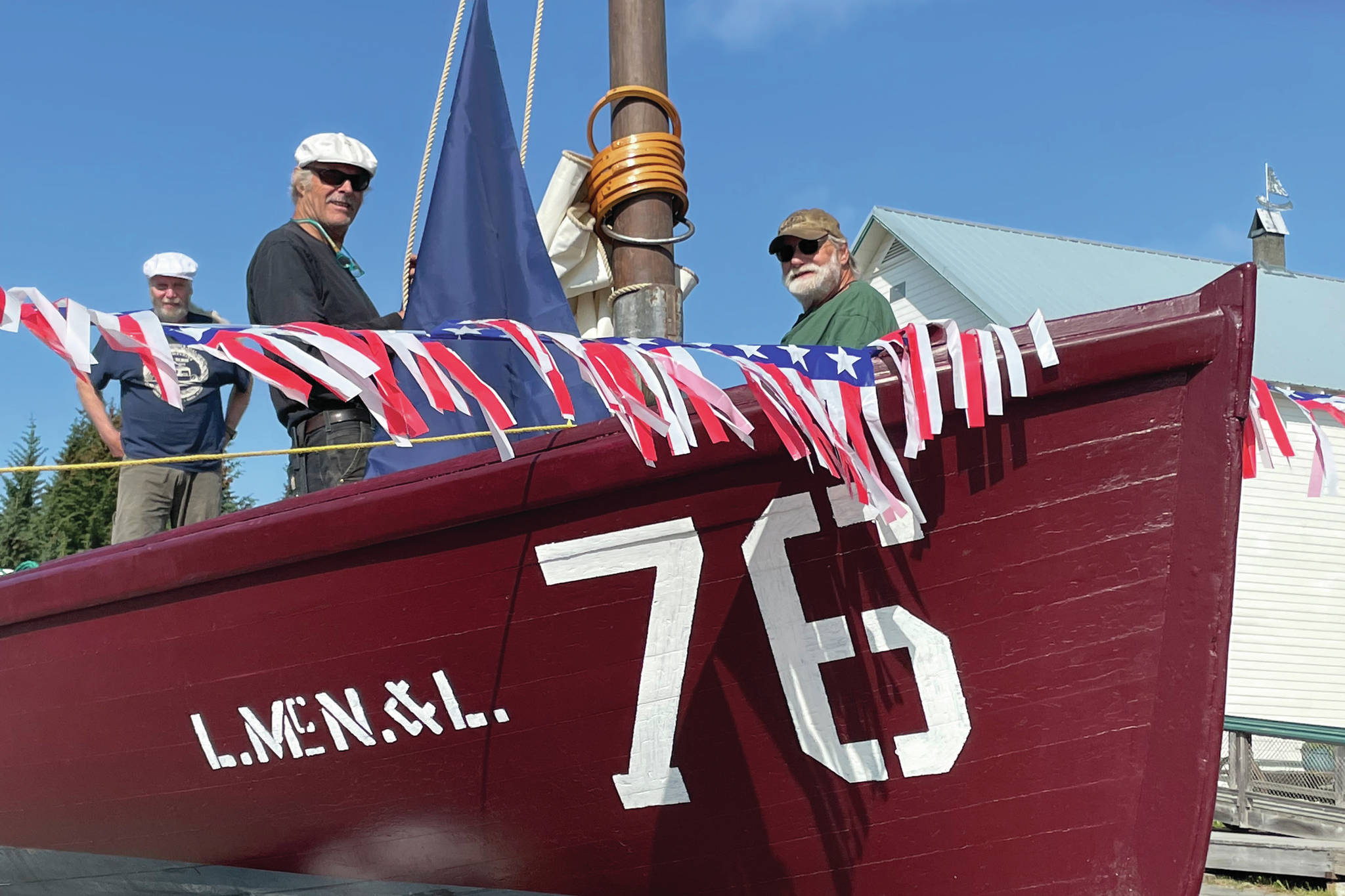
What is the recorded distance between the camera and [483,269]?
3721 mm

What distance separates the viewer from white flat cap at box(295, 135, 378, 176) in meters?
3.55

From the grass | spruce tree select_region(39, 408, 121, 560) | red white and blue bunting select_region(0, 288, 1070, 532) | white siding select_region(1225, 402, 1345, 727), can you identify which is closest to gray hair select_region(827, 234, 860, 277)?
red white and blue bunting select_region(0, 288, 1070, 532)

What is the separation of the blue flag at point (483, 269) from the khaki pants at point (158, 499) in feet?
3.31

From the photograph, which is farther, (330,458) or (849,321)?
(330,458)

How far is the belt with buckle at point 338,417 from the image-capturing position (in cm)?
336

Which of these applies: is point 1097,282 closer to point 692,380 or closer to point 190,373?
point 190,373

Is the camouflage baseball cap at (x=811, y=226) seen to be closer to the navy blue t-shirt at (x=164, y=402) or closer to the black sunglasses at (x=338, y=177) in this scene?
the black sunglasses at (x=338, y=177)

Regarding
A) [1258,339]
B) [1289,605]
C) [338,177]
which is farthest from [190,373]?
[1258,339]

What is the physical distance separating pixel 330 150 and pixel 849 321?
5.42 feet

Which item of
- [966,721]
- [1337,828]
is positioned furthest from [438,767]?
[1337,828]

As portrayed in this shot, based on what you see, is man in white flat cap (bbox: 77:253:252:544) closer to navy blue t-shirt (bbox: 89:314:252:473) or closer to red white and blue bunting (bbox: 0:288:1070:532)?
navy blue t-shirt (bbox: 89:314:252:473)

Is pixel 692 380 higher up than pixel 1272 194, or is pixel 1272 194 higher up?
pixel 1272 194

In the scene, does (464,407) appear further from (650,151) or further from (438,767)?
(650,151)

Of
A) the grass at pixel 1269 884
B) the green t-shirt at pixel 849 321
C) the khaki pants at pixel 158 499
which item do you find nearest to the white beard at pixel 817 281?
the green t-shirt at pixel 849 321
